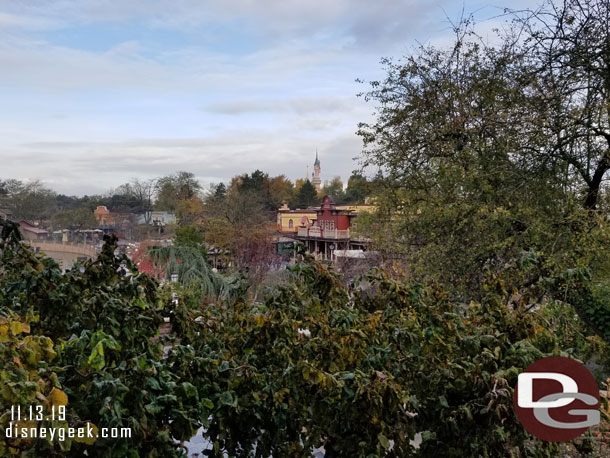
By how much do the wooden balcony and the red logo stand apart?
24.0 m

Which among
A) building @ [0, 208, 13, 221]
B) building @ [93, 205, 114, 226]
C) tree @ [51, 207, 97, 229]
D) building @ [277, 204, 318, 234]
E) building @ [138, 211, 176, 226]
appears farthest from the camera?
building @ [138, 211, 176, 226]

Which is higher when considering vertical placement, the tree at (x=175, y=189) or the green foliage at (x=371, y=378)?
the tree at (x=175, y=189)

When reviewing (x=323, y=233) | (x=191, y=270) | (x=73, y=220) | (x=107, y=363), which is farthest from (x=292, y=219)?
(x=107, y=363)

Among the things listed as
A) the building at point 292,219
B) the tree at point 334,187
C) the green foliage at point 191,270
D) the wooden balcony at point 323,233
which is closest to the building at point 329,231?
the wooden balcony at point 323,233

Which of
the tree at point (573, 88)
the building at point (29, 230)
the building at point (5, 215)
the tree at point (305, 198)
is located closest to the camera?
the building at point (5, 215)

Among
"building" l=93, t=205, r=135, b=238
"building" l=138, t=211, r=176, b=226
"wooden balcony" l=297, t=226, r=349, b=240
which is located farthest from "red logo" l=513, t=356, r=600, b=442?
"building" l=138, t=211, r=176, b=226

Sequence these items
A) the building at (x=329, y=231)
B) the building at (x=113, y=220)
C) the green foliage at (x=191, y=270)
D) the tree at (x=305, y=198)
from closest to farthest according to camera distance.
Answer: the green foliage at (x=191, y=270) < the building at (x=329, y=231) < the building at (x=113, y=220) < the tree at (x=305, y=198)

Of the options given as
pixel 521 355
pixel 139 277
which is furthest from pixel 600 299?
pixel 139 277

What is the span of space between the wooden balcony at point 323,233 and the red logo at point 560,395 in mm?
23984

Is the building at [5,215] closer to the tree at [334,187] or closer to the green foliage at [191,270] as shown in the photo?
the green foliage at [191,270]

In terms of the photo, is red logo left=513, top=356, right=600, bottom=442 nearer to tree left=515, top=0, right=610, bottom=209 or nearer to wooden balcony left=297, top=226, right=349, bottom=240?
tree left=515, top=0, right=610, bottom=209

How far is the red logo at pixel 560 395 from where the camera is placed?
6.40 ft

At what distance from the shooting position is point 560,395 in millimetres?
2010

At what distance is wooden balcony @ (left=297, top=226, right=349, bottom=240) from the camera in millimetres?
26359
